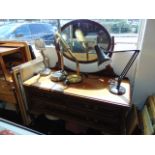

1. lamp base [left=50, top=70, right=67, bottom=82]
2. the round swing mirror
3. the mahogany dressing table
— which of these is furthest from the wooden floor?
the round swing mirror

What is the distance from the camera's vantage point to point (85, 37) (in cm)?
133

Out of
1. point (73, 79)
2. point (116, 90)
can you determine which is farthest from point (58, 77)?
point (116, 90)

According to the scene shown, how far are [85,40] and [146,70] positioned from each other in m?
0.60

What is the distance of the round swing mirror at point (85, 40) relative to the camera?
127 centimetres

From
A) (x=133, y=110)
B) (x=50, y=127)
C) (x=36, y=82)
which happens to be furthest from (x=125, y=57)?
(x=50, y=127)

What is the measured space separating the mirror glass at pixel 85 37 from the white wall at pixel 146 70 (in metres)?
0.31

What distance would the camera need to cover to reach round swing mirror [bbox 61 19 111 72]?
1273 mm

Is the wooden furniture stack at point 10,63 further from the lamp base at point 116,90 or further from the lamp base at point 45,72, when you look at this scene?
the lamp base at point 116,90

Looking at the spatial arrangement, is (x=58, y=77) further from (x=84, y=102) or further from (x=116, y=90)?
(x=116, y=90)

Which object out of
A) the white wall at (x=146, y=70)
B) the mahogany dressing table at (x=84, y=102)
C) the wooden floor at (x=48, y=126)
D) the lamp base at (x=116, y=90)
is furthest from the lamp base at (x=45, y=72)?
the white wall at (x=146, y=70)

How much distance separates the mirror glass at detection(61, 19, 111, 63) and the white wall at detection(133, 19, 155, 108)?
0.31 m
